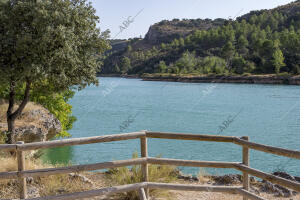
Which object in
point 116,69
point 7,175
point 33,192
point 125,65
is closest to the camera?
point 7,175

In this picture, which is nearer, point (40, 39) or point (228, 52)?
point (40, 39)

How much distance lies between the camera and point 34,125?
48.9 feet

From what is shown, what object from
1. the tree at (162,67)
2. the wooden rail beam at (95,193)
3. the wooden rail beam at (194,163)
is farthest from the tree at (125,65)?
the wooden rail beam at (95,193)

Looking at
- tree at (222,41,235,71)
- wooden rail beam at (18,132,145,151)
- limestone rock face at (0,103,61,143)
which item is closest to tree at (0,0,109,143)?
limestone rock face at (0,103,61,143)

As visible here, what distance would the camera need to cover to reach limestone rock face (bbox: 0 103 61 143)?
1402 centimetres

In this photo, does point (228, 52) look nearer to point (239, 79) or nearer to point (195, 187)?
point (239, 79)

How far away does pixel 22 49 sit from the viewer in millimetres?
9977

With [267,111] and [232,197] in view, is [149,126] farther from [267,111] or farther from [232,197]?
[232,197]

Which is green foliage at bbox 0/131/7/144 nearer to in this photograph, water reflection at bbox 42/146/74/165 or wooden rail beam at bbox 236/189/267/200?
wooden rail beam at bbox 236/189/267/200

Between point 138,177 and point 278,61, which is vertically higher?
point 278,61

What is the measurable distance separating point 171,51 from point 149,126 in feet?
421

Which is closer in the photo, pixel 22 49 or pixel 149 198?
pixel 149 198

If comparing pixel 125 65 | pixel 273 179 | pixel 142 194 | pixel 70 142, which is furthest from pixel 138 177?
pixel 125 65

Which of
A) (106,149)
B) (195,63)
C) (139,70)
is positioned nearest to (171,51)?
(139,70)
